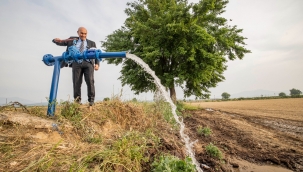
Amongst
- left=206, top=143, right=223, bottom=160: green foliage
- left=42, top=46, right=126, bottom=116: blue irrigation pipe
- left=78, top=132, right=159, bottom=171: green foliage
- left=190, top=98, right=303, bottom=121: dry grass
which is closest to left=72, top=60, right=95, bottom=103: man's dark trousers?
left=42, top=46, right=126, bottom=116: blue irrigation pipe

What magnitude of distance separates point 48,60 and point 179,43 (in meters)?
8.17

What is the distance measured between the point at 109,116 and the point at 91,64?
1053 millimetres

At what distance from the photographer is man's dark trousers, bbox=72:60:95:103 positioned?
297cm

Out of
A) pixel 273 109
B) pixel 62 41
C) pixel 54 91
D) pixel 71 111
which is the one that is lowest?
pixel 273 109

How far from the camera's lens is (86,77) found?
10.1 ft

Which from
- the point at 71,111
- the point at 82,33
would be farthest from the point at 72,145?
the point at 82,33

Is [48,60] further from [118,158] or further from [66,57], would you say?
[118,158]

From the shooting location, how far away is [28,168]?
1.32 meters

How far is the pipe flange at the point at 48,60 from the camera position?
2.63 metres

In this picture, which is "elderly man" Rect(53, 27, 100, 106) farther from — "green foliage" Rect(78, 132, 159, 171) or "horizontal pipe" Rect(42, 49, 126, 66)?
"green foliage" Rect(78, 132, 159, 171)

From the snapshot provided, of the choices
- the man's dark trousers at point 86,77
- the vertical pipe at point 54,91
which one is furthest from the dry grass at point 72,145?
the man's dark trousers at point 86,77

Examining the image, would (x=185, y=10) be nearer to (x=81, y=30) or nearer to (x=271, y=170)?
(x=81, y=30)

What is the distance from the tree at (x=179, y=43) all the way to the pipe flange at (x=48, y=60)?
659 cm

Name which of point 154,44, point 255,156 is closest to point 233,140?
point 255,156
